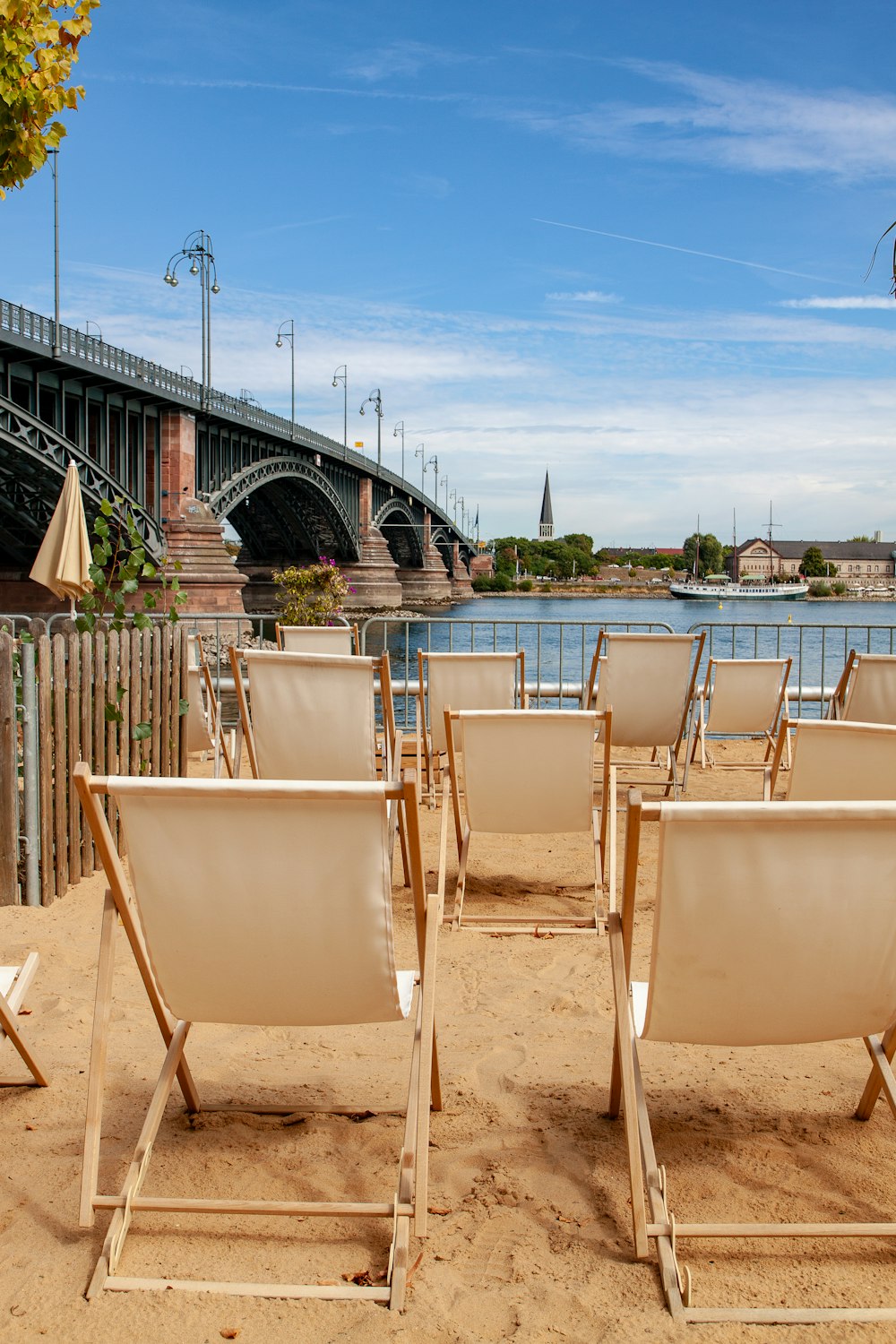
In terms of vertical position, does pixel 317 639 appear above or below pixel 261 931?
above

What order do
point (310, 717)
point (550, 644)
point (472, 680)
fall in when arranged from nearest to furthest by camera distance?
point (310, 717), point (472, 680), point (550, 644)

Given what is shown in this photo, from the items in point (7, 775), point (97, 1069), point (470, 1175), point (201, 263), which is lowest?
point (470, 1175)

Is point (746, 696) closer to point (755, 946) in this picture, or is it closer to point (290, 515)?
point (755, 946)

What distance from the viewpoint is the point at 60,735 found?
15.3ft

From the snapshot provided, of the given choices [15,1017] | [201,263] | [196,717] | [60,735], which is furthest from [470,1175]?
[201,263]

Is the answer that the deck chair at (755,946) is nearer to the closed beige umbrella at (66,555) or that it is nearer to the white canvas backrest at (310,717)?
the white canvas backrest at (310,717)

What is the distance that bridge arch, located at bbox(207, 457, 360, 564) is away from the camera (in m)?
41.1

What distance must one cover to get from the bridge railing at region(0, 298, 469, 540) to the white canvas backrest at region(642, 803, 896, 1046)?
1015 inches

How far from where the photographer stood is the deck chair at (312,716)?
4695 millimetres

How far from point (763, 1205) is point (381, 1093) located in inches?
38.2

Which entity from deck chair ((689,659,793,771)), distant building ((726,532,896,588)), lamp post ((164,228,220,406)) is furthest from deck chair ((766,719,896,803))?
distant building ((726,532,896,588))

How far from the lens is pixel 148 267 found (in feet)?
124

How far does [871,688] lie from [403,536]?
62.0 meters

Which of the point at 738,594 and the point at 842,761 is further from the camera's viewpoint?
the point at 738,594
